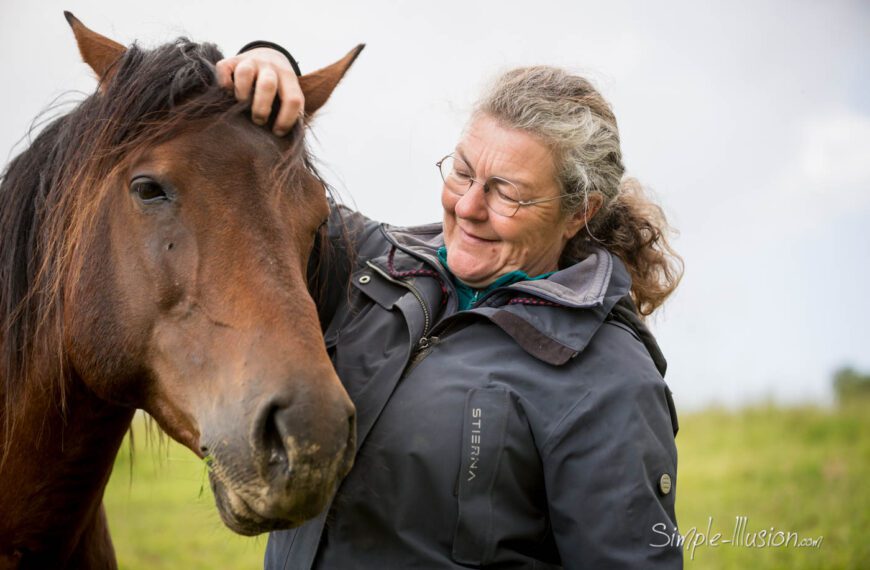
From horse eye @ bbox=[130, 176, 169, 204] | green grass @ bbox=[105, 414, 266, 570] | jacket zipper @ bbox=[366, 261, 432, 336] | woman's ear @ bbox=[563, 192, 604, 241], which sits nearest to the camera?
horse eye @ bbox=[130, 176, 169, 204]

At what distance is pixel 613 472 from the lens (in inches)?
92.0

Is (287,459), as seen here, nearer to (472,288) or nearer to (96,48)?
(472,288)

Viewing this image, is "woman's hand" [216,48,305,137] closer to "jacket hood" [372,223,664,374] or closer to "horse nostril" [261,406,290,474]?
"jacket hood" [372,223,664,374]

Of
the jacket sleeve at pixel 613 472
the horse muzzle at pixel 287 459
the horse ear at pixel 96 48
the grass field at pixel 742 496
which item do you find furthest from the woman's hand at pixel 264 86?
the grass field at pixel 742 496

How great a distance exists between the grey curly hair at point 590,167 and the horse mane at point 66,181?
829mm

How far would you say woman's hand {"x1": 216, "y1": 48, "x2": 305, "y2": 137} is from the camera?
94.0 inches

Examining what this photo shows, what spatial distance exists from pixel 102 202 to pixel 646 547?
188 cm

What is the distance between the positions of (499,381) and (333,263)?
805 mm

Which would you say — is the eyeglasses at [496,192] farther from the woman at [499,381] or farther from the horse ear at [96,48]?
the horse ear at [96,48]

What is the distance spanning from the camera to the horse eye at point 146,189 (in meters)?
2.25

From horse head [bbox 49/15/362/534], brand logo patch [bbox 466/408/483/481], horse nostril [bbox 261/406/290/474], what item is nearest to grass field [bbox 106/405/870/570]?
horse head [bbox 49/15/362/534]

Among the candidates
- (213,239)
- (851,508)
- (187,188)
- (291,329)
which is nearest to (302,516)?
(291,329)

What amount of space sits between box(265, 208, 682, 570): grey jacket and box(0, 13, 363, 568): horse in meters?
0.43

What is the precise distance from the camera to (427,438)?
240 cm
